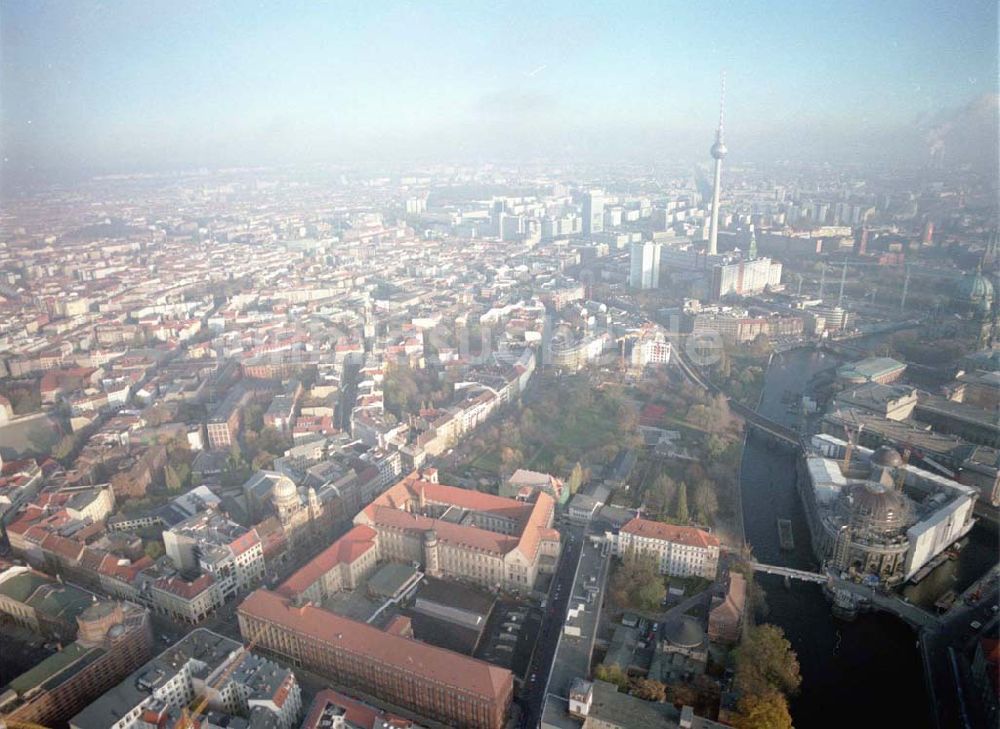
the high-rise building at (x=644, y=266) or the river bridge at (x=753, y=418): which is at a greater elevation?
Result: the high-rise building at (x=644, y=266)

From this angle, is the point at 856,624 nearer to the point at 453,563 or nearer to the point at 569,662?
the point at 569,662

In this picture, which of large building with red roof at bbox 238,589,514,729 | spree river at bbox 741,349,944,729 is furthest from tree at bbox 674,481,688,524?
large building with red roof at bbox 238,589,514,729

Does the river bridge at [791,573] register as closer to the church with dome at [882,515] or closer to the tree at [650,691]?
the church with dome at [882,515]

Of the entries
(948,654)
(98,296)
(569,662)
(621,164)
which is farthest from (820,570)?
(621,164)

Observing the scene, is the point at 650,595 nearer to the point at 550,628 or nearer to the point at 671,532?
the point at 671,532

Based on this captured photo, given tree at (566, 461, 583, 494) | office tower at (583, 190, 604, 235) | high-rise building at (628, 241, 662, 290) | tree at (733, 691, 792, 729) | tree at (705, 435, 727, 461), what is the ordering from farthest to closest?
office tower at (583, 190, 604, 235) < high-rise building at (628, 241, 662, 290) < tree at (705, 435, 727, 461) < tree at (566, 461, 583, 494) < tree at (733, 691, 792, 729)

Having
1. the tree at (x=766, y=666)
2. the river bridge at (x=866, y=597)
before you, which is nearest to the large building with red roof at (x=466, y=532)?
the tree at (x=766, y=666)

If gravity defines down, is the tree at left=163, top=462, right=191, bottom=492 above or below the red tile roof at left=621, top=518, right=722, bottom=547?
below

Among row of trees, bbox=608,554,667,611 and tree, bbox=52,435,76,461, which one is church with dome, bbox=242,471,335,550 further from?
row of trees, bbox=608,554,667,611
